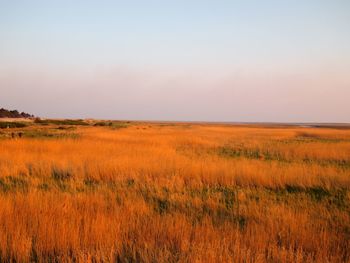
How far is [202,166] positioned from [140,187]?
328 centimetres

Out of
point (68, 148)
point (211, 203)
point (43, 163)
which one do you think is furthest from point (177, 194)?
point (68, 148)

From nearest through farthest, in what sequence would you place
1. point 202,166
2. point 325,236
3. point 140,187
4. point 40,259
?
1. point 40,259
2. point 325,236
3. point 140,187
4. point 202,166

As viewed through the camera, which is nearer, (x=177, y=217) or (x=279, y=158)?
(x=177, y=217)

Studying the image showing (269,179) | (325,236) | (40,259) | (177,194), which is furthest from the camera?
(269,179)

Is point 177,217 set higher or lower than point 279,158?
higher

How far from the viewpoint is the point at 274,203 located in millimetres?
6152

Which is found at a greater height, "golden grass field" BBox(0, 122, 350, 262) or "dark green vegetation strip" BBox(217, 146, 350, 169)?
"golden grass field" BBox(0, 122, 350, 262)

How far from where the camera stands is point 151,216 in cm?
486

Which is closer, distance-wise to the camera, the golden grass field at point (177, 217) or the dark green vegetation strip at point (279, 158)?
the golden grass field at point (177, 217)

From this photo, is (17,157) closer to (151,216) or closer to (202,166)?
(202,166)

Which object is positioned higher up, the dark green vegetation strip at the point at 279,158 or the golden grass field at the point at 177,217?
the golden grass field at the point at 177,217

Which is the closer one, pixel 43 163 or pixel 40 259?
pixel 40 259

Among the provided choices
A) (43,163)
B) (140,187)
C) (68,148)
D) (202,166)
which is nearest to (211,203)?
(140,187)

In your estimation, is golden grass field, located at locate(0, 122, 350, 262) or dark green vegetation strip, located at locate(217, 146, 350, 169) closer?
golden grass field, located at locate(0, 122, 350, 262)
